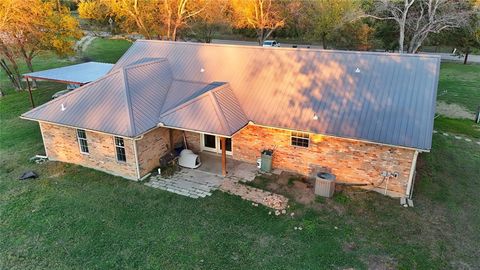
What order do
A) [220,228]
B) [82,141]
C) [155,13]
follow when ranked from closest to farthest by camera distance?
1. [220,228]
2. [82,141]
3. [155,13]

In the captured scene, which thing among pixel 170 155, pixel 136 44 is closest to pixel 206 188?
pixel 170 155

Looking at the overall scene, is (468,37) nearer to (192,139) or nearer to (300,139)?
(300,139)

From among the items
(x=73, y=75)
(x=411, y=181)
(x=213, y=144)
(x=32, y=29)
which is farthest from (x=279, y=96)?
(x=32, y=29)

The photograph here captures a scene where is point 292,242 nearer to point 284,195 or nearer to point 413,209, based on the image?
point 284,195

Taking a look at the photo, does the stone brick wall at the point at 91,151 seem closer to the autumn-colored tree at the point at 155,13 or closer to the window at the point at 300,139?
the window at the point at 300,139

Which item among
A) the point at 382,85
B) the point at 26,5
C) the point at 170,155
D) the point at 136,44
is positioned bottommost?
the point at 170,155

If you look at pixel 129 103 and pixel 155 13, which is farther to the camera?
pixel 155 13
